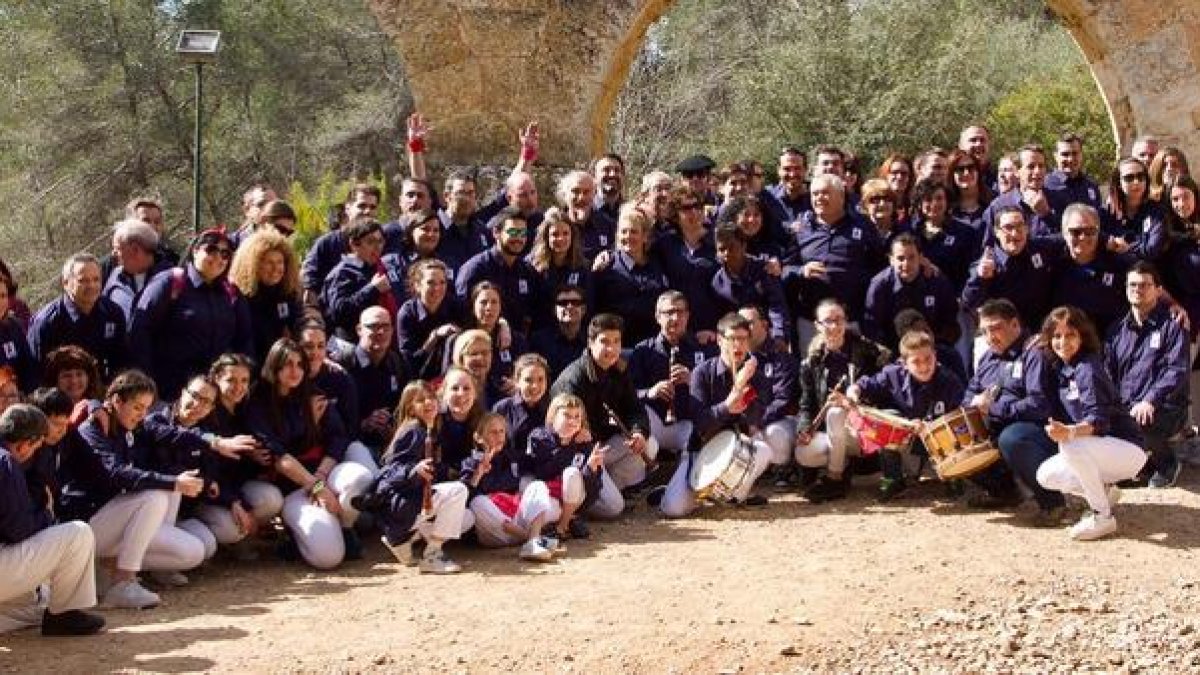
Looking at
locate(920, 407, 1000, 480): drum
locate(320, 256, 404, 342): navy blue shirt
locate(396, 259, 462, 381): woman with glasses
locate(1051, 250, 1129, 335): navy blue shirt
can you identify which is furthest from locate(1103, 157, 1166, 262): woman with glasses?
locate(320, 256, 404, 342): navy blue shirt

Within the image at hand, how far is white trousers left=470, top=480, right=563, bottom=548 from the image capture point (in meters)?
5.25

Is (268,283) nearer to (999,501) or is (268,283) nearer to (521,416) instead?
(521,416)

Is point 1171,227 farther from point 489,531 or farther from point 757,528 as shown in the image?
point 489,531

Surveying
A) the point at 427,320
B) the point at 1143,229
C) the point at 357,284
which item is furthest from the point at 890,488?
the point at 357,284

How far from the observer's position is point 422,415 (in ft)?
17.1

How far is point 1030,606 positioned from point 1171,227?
2968mm

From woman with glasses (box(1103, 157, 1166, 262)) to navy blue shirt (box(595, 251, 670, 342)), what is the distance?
228 cm

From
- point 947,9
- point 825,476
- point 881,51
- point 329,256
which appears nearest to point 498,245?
point 329,256

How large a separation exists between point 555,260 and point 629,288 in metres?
0.45

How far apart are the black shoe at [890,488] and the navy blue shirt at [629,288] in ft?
4.77

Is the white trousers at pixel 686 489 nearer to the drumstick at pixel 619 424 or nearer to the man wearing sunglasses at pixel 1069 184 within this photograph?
the drumstick at pixel 619 424

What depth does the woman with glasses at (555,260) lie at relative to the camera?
20.3ft

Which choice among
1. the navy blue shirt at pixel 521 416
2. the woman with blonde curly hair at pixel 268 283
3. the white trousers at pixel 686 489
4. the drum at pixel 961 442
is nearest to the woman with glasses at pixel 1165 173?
the drum at pixel 961 442

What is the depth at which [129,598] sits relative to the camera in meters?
4.58
